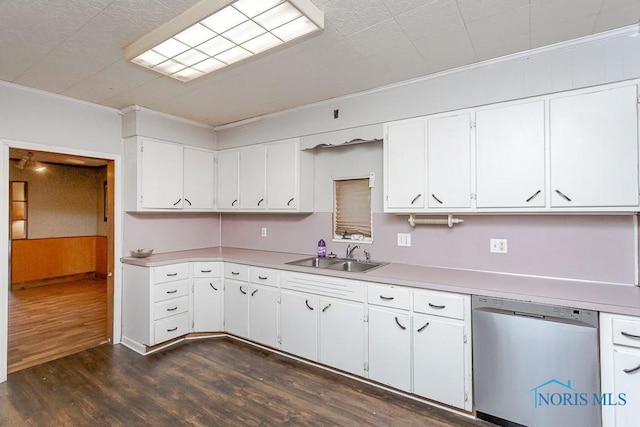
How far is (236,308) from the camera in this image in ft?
11.1

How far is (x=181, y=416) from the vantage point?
7.14 feet

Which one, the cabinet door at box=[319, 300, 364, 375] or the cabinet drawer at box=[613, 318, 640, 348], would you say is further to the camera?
the cabinet door at box=[319, 300, 364, 375]

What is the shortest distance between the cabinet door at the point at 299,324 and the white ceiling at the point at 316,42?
189 cm

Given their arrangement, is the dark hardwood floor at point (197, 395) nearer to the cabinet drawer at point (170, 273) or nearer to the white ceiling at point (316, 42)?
the cabinet drawer at point (170, 273)

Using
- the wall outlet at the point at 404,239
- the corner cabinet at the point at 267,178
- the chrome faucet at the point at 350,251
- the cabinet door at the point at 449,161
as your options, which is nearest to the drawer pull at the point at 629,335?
the cabinet door at the point at 449,161

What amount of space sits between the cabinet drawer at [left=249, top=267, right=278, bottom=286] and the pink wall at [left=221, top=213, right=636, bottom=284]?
0.71m

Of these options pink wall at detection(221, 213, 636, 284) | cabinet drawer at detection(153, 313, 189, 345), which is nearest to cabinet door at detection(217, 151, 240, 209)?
pink wall at detection(221, 213, 636, 284)

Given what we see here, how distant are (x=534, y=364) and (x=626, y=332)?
19.1 inches

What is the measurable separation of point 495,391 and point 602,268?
3.63 feet

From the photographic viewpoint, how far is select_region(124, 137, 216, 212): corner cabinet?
3.40 metres

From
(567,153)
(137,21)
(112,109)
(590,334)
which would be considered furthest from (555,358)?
(112,109)

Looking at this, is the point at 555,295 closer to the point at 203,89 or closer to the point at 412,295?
the point at 412,295

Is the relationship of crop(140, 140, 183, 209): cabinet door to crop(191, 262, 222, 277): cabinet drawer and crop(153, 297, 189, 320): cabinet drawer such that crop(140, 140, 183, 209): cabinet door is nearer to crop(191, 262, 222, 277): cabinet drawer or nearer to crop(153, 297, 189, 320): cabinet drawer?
crop(191, 262, 222, 277): cabinet drawer

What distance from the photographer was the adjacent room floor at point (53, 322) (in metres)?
3.13
